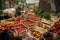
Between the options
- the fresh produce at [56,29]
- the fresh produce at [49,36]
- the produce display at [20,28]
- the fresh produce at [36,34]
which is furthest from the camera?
the produce display at [20,28]

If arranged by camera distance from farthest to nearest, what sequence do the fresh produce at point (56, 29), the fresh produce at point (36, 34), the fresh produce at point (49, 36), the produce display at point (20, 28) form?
the produce display at point (20, 28) < the fresh produce at point (36, 34) < the fresh produce at point (56, 29) < the fresh produce at point (49, 36)

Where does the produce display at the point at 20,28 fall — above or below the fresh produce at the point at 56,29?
below

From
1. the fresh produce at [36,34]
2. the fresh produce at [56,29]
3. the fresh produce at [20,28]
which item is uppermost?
the fresh produce at [56,29]

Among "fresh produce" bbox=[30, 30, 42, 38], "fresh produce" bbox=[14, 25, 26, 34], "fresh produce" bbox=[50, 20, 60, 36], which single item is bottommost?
"fresh produce" bbox=[14, 25, 26, 34]

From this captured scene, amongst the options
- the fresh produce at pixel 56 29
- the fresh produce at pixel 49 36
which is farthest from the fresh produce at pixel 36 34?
the fresh produce at pixel 56 29

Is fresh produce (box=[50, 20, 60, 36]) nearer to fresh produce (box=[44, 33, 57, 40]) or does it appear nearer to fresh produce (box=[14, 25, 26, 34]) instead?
fresh produce (box=[44, 33, 57, 40])

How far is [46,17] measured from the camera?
18203 mm

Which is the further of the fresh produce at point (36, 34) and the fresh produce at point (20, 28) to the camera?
the fresh produce at point (20, 28)

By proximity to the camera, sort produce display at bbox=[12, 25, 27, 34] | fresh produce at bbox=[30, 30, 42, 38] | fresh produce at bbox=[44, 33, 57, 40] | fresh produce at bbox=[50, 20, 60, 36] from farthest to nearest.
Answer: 1. produce display at bbox=[12, 25, 27, 34]
2. fresh produce at bbox=[30, 30, 42, 38]
3. fresh produce at bbox=[50, 20, 60, 36]
4. fresh produce at bbox=[44, 33, 57, 40]

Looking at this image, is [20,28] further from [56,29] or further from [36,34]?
[56,29]

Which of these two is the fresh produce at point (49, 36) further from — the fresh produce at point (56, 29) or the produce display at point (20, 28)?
the produce display at point (20, 28)

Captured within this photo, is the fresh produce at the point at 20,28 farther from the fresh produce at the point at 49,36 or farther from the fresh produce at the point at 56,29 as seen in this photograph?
the fresh produce at the point at 49,36

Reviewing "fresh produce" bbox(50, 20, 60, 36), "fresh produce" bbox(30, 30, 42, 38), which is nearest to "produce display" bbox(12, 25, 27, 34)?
"fresh produce" bbox(30, 30, 42, 38)

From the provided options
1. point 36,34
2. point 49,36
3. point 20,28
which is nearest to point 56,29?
point 49,36
